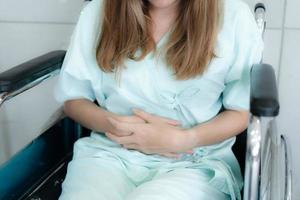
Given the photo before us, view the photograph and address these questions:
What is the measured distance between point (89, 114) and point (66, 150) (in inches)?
7.8

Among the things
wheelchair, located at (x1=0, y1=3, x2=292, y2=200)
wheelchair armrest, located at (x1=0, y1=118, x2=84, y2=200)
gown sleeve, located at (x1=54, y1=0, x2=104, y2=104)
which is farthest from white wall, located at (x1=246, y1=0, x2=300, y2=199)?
wheelchair armrest, located at (x1=0, y1=118, x2=84, y2=200)

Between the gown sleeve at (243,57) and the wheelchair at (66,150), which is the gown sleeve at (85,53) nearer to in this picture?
the wheelchair at (66,150)

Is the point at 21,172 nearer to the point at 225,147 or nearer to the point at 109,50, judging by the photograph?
the point at 109,50

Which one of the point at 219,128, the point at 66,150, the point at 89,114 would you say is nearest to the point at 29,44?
the point at 66,150

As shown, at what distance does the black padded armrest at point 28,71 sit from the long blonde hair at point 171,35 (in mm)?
109

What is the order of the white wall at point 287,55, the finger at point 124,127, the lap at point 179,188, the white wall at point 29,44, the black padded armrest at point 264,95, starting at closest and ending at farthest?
the black padded armrest at point 264,95, the lap at point 179,188, the finger at point 124,127, the white wall at point 287,55, the white wall at point 29,44

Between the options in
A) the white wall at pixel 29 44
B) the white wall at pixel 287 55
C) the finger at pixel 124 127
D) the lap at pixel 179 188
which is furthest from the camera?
the white wall at pixel 29 44

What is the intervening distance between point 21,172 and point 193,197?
0.40 metres

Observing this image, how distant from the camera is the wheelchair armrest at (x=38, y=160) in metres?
0.95

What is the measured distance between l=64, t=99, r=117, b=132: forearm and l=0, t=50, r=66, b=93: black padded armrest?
9 centimetres

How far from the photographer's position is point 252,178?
68 centimetres

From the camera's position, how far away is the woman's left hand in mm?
880

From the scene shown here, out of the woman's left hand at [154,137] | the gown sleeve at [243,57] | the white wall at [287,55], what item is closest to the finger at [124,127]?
the woman's left hand at [154,137]

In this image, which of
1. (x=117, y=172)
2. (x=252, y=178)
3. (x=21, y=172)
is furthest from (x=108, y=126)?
(x=252, y=178)
